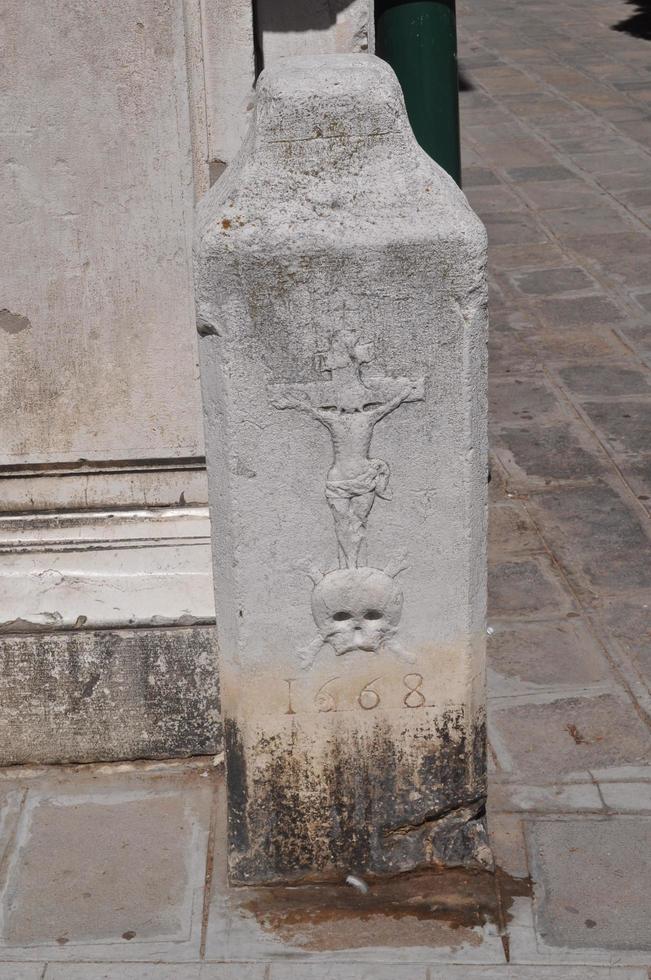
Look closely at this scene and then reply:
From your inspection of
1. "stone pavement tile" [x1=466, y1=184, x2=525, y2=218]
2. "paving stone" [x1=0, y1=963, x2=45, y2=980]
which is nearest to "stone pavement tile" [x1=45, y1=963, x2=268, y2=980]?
"paving stone" [x1=0, y1=963, x2=45, y2=980]

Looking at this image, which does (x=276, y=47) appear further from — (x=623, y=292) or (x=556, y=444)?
(x=623, y=292)

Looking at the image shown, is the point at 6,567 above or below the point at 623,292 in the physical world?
above

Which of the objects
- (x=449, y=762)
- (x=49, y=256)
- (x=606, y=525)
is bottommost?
(x=606, y=525)

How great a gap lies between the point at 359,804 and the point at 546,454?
2834 mm

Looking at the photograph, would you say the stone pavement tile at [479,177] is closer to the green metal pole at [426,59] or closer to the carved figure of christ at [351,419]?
the green metal pole at [426,59]

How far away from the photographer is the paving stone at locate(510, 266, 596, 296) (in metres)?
7.71

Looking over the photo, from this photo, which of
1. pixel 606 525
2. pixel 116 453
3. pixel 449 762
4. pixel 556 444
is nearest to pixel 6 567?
pixel 116 453

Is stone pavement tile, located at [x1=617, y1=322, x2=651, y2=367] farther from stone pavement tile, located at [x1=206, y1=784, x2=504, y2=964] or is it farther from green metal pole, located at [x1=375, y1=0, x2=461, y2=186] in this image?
stone pavement tile, located at [x1=206, y1=784, x2=504, y2=964]

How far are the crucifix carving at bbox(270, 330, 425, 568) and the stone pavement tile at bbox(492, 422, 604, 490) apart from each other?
2681mm

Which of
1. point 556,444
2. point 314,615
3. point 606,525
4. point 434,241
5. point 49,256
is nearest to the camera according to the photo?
point 434,241

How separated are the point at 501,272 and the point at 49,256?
4.93 meters

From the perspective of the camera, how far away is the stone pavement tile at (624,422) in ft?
19.1

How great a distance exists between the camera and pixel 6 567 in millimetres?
3744

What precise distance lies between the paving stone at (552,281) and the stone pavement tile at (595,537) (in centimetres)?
252
